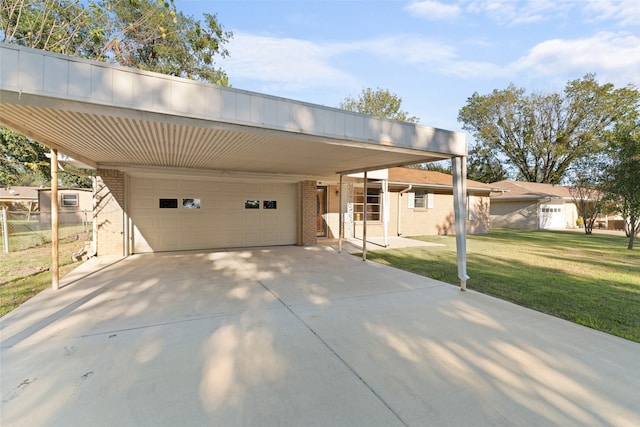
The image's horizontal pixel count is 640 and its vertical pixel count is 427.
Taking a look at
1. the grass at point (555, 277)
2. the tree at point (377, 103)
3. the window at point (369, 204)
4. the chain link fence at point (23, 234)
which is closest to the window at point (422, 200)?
the window at point (369, 204)

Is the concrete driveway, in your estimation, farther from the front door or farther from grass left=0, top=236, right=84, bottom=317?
the front door

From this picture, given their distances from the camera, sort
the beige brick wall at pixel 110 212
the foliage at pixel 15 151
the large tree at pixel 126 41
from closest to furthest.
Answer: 1. the beige brick wall at pixel 110 212
2. the large tree at pixel 126 41
3. the foliage at pixel 15 151

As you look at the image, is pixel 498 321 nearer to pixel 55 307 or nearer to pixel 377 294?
pixel 377 294

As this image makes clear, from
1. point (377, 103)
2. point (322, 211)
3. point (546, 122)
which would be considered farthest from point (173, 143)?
point (546, 122)

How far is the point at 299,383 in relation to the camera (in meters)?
2.62

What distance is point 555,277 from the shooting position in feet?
22.3

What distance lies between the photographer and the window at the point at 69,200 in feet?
74.9

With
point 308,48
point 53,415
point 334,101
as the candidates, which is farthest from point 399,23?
point 334,101

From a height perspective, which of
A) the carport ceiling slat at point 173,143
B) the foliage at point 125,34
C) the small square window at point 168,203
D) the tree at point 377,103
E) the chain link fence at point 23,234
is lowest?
the chain link fence at point 23,234

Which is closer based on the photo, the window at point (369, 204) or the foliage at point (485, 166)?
the window at point (369, 204)

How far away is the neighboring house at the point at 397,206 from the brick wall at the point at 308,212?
115 centimetres

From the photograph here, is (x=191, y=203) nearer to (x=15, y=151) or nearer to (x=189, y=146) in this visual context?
(x=189, y=146)

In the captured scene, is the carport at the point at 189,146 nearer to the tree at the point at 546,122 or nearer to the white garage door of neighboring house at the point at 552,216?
the white garage door of neighboring house at the point at 552,216

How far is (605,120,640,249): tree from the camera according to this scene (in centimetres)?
1106
